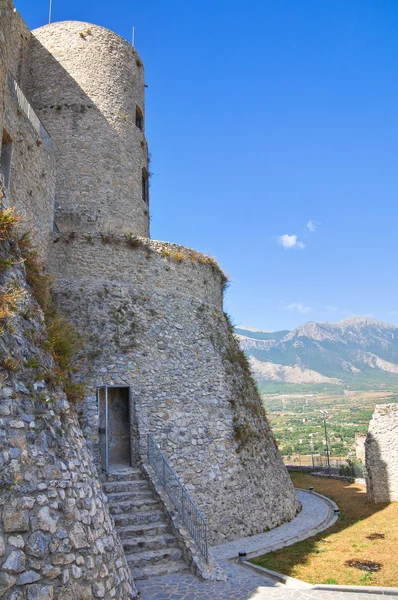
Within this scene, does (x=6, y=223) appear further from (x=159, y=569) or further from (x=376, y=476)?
(x=376, y=476)

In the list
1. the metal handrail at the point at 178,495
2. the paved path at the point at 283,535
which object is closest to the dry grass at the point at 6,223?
the metal handrail at the point at 178,495

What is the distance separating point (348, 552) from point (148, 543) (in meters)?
6.07

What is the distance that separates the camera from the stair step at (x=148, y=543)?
10.5m

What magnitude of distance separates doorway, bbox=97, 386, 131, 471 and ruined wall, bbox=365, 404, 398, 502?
12.6m

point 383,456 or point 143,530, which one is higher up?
point 143,530

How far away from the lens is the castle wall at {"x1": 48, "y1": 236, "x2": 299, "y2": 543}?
14.1 m

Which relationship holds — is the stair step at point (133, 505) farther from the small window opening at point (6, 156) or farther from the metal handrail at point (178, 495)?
the small window opening at point (6, 156)

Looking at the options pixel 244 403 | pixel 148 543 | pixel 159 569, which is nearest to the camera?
pixel 159 569

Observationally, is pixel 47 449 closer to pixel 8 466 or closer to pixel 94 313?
pixel 8 466

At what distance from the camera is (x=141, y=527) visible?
1107 cm

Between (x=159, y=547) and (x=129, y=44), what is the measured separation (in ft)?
73.9

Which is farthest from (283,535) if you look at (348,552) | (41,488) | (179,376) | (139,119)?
(139,119)

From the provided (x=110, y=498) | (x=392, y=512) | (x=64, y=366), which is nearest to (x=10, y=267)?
(x=64, y=366)

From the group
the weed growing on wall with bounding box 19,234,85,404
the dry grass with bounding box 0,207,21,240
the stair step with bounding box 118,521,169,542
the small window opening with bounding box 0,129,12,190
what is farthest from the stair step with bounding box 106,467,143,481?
the small window opening with bounding box 0,129,12,190
